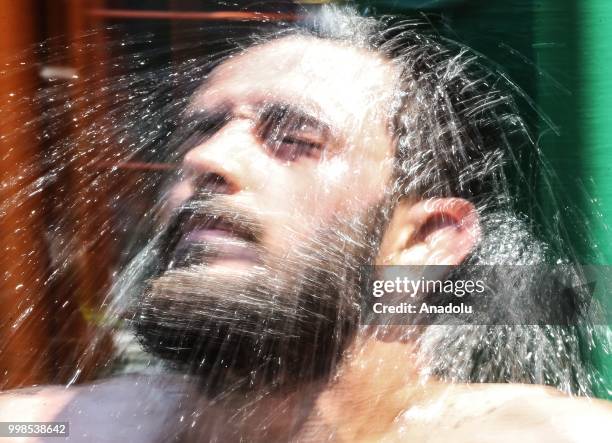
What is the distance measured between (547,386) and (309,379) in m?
0.50

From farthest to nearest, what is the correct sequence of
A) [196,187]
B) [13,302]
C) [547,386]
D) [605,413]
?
[13,302], [196,187], [547,386], [605,413]

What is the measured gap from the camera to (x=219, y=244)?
152 cm

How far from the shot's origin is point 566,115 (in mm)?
1688

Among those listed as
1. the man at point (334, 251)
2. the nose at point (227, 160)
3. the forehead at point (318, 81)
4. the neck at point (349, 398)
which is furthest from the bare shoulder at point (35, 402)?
the forehead at point (318, 81)

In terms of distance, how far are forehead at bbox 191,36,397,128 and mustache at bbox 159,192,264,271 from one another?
0.25m

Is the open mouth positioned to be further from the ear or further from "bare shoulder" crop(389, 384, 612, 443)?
"bare shoulder" crop(389, 384, 612, 443)

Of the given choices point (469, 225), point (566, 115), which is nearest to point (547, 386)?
point (469, 225)

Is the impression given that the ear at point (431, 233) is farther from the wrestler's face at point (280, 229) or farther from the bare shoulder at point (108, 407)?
the bare shoulder at point (108, 407)

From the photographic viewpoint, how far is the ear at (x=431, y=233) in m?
1.54

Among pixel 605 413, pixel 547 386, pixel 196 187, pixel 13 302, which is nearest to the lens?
pixel 605 413

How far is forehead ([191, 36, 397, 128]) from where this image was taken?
1622 mm

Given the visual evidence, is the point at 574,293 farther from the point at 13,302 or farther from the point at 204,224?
the point at 13,302

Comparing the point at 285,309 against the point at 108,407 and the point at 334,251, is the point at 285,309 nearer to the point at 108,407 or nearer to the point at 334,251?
the point at 334,251

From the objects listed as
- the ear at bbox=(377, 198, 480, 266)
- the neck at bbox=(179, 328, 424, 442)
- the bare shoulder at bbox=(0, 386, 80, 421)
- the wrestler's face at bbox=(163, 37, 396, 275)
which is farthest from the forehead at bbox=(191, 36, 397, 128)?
the bare shoulder at bbox=(0, 386, 80, 421)
